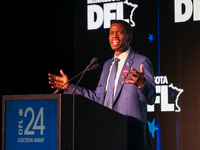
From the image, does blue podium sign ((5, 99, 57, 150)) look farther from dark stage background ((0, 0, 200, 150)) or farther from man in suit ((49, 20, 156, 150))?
dark stage background ((0, 0, 200, 150))

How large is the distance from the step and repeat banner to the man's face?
4.87 ft

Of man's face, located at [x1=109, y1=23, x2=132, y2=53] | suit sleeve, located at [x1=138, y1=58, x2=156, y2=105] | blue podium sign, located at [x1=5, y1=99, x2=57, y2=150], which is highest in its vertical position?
man's face, located at [x1=109, y1=23, x2=132, y2=53]

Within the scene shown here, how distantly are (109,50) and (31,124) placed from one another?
3.03 metres

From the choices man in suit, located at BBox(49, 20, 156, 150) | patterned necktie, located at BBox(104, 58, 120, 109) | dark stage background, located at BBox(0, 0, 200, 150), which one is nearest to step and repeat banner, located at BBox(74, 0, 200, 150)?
dark stage background, located at BBox(0, 0, 200, 150)

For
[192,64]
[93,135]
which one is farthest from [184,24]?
[93,135]

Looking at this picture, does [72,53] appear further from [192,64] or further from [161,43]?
[192,64]

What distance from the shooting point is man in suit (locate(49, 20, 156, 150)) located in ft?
9.37

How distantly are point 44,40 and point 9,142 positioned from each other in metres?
→ 3.26

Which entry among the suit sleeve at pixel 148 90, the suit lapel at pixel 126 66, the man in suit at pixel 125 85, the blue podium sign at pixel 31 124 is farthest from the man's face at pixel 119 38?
the blue podium sign at pixel 31 124

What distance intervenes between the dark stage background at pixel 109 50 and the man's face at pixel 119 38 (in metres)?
1.48

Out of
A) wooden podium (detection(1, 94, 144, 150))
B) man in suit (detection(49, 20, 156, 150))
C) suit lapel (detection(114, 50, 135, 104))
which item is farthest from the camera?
suit lapel (detection(114, 50, 135, 104))

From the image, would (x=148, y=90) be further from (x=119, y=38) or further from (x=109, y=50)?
(x=109, y=50)

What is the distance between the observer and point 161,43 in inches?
187

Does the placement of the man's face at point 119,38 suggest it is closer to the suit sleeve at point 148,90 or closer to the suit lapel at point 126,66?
the suit lapel at point 126,66
